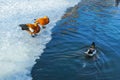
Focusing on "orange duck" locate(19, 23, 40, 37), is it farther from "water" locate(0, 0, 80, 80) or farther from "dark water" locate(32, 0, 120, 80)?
"dark water" locate(32, 0, 120, 80)

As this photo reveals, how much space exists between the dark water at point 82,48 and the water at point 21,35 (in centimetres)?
41

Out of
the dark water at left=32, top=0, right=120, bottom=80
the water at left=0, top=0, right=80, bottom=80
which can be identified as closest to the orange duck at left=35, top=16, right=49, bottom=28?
the water at left=0, top=0, right=80, bottom=80

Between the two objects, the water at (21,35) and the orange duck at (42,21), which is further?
the orange duck at (42,21)

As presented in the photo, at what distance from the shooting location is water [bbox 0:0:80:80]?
1046 centimetres

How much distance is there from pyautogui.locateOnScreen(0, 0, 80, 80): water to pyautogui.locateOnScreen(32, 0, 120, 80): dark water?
41 centimetres

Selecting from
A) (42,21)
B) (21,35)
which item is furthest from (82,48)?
(21,35)

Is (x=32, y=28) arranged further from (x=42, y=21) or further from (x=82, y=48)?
(x=82, y=48)

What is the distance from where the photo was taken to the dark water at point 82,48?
34.0 feet

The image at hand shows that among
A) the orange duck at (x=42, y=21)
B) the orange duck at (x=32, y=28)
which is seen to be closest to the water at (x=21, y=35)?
the orange duck at (x=32, y=28)

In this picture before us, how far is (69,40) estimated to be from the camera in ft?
43.1

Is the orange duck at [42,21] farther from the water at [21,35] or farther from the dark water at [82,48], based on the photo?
the dark water at [82,48]

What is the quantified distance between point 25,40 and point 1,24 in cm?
203

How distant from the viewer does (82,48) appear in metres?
12.4

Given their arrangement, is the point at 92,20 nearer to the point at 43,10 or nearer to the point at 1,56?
the point at 43,10
